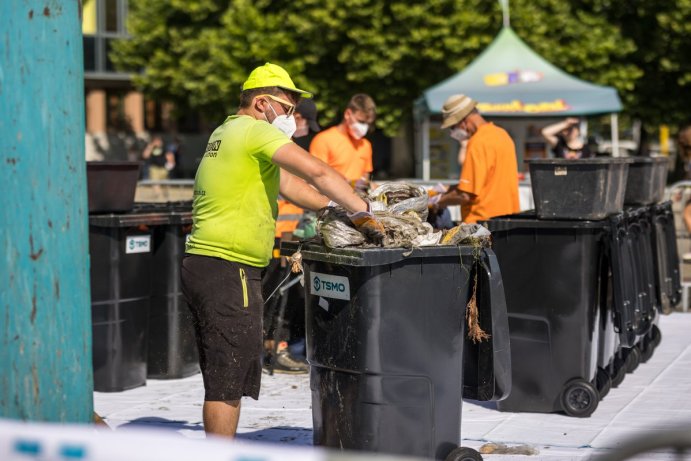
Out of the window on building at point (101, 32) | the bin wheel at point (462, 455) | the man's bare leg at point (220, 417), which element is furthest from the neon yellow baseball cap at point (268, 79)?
the window on building at point (101, 32)

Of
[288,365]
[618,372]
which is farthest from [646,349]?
[288,365]

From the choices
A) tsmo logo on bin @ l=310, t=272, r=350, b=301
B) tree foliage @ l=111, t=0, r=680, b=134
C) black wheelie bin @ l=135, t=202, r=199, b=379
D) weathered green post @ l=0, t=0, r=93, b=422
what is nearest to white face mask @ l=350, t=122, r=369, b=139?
black wheelie bin @ l=135, t=202, r=199, b=379

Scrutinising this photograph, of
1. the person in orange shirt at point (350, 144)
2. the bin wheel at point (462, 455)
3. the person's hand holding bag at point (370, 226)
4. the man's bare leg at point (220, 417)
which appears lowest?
the bin wheel at point (462, 455)

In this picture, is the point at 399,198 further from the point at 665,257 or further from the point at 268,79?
the point at 665,257

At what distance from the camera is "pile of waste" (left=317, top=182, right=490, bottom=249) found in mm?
5438

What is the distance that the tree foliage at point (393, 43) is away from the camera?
28.7m

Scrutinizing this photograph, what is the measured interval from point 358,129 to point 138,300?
2587 millimetres

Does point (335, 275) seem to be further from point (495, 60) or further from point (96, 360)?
point (495, 60)

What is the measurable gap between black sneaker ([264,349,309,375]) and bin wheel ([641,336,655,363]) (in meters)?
2.48

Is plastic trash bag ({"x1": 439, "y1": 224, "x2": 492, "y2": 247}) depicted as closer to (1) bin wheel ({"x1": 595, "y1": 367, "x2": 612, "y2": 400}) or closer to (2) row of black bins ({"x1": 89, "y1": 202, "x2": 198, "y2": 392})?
(1) bin wheel ({"x1": 595, "y1": 367, "x2": 612, "y2": 400})

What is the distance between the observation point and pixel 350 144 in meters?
9.89

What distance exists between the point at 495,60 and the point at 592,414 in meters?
16.4

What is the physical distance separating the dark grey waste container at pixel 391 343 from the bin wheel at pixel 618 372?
2775 mm

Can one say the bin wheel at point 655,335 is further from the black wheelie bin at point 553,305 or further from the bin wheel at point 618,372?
the black wheelie bin at point 553,305
